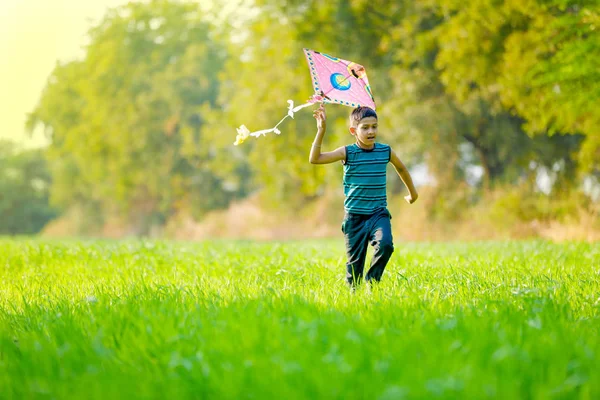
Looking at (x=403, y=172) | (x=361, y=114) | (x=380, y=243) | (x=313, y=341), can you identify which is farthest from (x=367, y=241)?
(x=313, y=341)

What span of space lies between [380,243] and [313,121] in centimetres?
2366

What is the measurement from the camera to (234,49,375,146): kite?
6.36m

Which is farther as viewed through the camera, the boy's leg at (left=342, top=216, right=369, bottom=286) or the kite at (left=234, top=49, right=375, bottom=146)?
the boy's leg at (left=342, top=216, right=369, bottom=286)

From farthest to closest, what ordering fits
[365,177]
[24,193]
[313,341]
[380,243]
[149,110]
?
[24,193] < [149,110] < [365,177] < [380,243] < [313,341]

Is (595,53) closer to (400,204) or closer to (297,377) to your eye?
(297,377)

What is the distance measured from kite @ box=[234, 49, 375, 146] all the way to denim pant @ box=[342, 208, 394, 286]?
1.17m

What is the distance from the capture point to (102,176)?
46125 millimetres

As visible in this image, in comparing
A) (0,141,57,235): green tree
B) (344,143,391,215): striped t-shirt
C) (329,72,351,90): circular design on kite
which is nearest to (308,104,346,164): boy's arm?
(344,143,391,215): striped t-shirt

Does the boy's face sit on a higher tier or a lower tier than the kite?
lower

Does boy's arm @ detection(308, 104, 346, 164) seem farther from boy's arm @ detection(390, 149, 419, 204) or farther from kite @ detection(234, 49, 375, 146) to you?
boy's arm @ detection(390, 149, 419, 204)

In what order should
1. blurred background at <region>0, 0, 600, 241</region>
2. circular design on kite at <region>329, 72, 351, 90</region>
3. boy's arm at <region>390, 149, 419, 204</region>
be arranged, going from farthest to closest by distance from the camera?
blurred background at <region>0, 0, 600, 241</region> < boy's arm at <region>390, 149, 419, 204</region> < circular design on kite at <region>329, 72, 351, 90</region>

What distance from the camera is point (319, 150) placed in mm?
6445

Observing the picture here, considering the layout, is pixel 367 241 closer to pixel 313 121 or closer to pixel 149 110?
pixel 313 121

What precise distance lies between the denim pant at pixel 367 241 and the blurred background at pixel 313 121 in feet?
25.2
